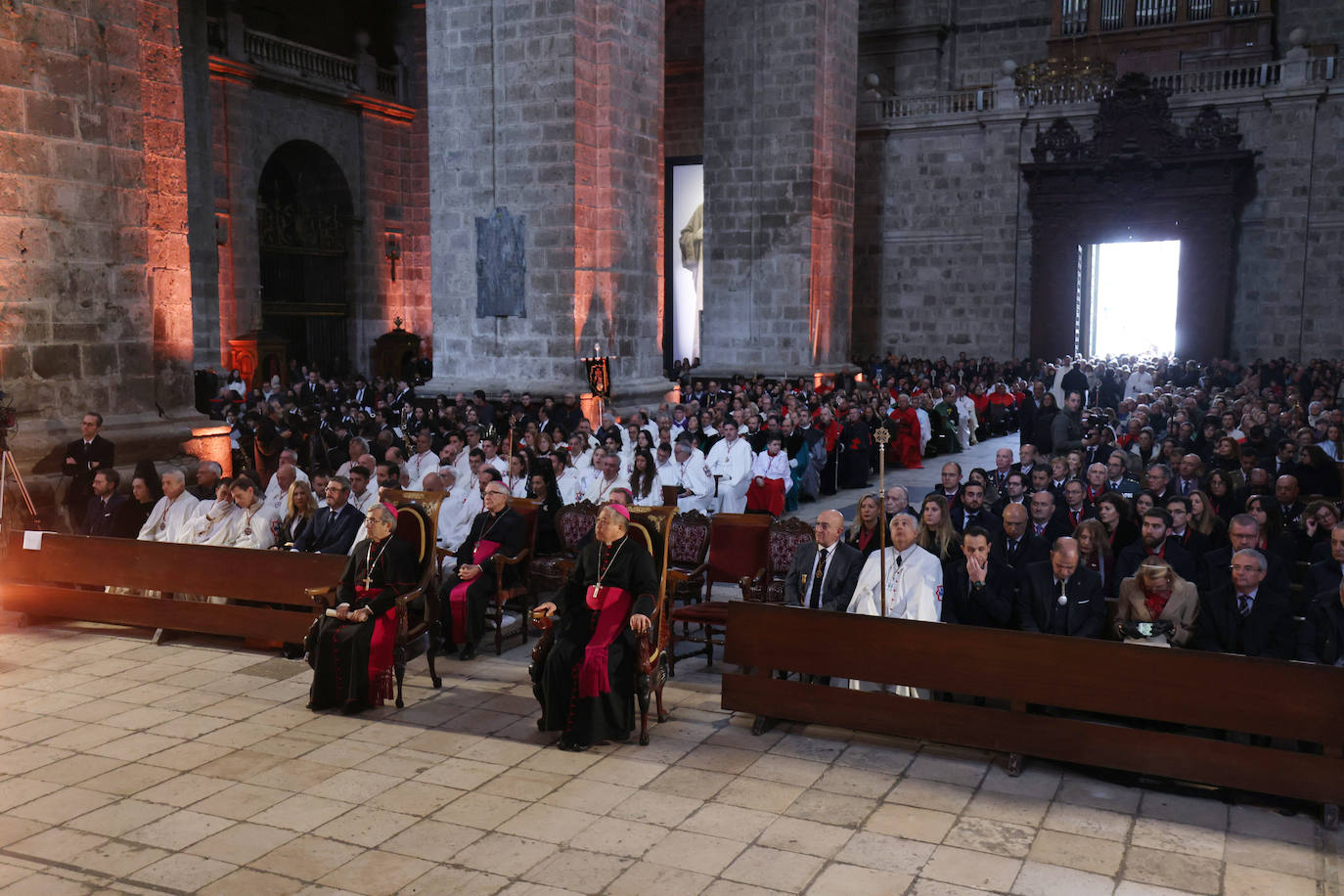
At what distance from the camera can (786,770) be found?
19.1ft

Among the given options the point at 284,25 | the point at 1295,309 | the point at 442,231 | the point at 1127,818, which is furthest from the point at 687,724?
the point at 284,25

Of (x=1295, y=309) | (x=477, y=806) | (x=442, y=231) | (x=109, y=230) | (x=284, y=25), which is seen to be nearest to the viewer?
(x=477, y=806)

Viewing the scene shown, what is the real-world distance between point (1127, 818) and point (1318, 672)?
1087mm

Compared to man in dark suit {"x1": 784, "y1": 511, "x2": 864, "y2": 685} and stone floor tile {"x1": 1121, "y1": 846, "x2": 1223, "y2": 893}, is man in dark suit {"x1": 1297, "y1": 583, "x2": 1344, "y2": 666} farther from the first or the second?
man in dark suit {"x1": 784, "y1": 511, "x2": 864, "y2": 685}

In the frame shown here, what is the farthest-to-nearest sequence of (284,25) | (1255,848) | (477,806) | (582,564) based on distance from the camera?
(284,25) < (582,564) < (477,806) < (1255,848)

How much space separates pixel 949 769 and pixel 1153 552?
7.53 ft

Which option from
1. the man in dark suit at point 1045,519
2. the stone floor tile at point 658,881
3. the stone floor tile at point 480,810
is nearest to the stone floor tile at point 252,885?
the stone floor tile at point 480,810

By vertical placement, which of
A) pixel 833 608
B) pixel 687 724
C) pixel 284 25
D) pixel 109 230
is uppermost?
pixel 284 25

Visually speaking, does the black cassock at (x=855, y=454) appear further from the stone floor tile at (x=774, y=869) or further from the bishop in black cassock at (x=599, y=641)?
the stone floor tile at (x=774, y=869)

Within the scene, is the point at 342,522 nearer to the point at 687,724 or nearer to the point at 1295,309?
the point at 687,724

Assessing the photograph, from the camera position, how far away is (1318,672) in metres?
5.11

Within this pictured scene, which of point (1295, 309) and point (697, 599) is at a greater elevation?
point (1295, 309)

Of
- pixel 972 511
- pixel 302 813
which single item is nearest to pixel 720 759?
pixel 302 813

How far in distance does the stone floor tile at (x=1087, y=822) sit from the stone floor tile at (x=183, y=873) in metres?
3.64
